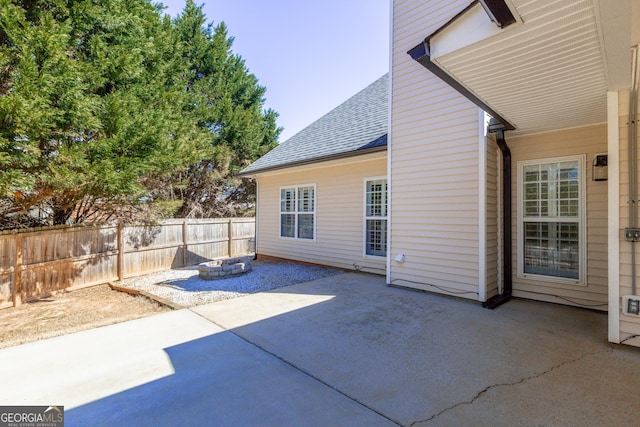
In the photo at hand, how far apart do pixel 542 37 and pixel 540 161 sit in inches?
121

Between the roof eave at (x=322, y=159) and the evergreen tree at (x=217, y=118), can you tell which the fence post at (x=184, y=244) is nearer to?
the roof eave at (x=322, y=159)

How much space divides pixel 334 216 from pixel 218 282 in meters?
3.32

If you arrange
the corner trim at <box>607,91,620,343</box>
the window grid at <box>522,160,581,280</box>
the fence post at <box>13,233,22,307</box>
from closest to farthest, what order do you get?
1. the corner trim at <box>607,91,620,343</box>
2. the window grid at <box>522,160,581,280</box>
3. the fence post at <box>13,233,22,307</box>

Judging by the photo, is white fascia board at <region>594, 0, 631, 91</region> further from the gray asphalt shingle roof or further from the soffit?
the gray asphalt shingle roof

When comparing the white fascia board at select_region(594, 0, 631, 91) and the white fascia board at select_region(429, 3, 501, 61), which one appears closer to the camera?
the white fascia board at select_region(594, 0, 631, 91)

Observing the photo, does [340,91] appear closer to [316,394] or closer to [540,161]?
[540,161]

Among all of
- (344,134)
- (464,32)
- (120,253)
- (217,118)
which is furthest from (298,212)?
(217,118)

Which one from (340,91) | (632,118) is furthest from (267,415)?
(340,91)

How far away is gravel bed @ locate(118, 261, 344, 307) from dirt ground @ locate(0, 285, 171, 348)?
1.40 ft

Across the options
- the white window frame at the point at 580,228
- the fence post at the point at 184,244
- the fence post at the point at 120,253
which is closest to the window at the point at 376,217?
the white window frame at the point at 580,228

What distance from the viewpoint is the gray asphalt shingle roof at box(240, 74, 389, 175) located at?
692cm

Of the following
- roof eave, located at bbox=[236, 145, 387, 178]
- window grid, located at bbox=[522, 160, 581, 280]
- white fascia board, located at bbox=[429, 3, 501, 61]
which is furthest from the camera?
roof eave, located at bbox=[236, 145, 387, 178]

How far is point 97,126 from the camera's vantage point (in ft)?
21.1

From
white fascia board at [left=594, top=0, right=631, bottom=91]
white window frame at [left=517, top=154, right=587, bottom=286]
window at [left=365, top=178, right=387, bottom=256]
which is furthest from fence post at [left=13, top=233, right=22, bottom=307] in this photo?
white window frame at [left=517, top=154, right=587, bottom=286]
